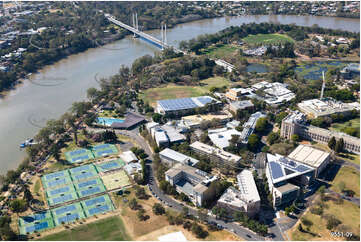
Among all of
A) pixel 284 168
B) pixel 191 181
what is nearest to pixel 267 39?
pixel 284 168

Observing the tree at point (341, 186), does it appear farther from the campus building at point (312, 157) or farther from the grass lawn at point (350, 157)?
the grass lawn at point (350, 157)

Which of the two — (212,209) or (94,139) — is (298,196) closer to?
(212,209)

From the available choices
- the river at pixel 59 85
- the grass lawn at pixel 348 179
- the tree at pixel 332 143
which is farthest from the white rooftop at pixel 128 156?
the tree at pixel 332 143

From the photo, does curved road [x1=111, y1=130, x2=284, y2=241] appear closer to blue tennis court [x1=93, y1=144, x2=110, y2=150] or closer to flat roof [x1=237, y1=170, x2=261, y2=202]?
flat roof [x1=237, y1=170, x2=261, y2=202]

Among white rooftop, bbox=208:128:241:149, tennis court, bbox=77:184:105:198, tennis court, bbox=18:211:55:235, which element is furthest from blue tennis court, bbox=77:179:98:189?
white rooftop, bbox=208:128:241:149

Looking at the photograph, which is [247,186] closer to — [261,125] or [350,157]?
[261,125]

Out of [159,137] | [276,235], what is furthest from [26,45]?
[276,235]
